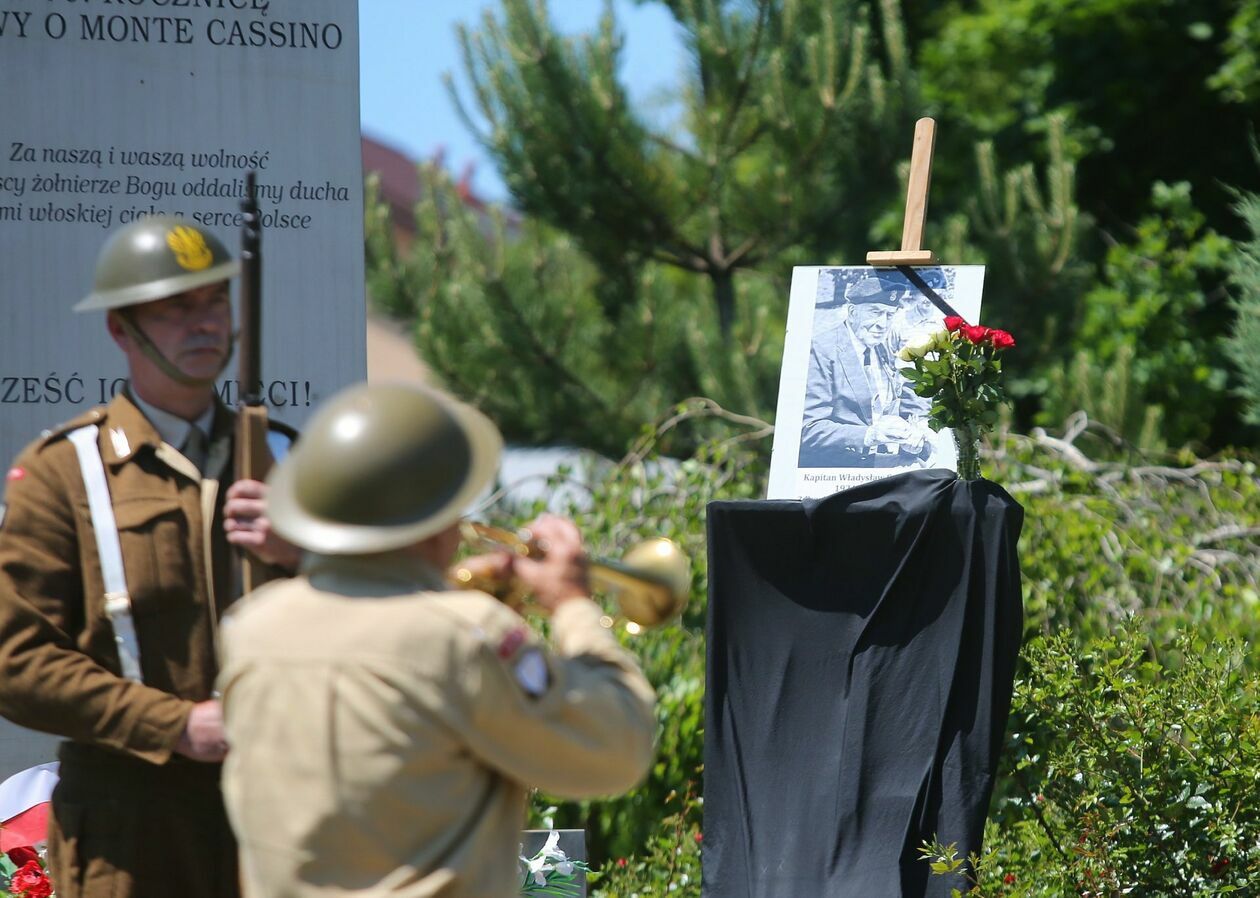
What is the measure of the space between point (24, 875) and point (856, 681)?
219cm

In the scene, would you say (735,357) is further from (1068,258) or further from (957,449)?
(957,449)

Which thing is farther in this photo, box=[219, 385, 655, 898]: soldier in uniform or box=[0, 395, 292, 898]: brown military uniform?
box=[0, 395, 292, 898]: brown military uniform

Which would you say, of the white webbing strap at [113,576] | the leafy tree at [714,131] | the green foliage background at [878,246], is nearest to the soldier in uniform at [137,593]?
the white webbing strap at [113,576]

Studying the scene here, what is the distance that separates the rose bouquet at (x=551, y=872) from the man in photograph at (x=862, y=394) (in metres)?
1.40

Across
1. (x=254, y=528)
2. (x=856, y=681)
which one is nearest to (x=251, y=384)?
(x=254, y=528)

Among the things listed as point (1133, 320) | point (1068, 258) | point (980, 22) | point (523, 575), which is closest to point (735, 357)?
point (1068, 258)

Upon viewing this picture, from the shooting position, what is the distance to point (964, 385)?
4633 millimetres

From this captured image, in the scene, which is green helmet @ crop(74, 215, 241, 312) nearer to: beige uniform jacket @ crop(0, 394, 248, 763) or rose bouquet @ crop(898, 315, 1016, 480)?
beige uniform jacket @ crop(0, 394, 248, 763)

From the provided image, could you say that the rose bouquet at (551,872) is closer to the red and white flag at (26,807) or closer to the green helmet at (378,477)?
the red and white flag at (26,807)

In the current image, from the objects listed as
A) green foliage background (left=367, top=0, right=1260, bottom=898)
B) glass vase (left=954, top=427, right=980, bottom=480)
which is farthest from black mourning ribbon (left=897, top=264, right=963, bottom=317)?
green foliage background (left=367, top=0, right=1260, bottom=898)

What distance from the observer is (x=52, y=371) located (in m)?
4.86

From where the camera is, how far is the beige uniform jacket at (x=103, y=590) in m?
2.67

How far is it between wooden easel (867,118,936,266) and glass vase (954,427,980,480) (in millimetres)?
642

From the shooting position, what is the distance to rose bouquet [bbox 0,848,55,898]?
3.90 metres
